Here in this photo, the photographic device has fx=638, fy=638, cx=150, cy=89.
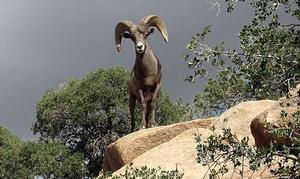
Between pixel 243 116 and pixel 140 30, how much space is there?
5721mm

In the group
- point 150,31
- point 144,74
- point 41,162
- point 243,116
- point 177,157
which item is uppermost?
point 150,31

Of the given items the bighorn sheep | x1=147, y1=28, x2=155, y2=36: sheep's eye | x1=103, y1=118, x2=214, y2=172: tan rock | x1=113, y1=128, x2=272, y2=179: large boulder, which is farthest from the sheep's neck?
x1=113, y1=128, x2=272, y2=179: large boulder

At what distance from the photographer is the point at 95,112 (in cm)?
4584

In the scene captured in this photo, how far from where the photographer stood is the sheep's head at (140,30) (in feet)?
71.2

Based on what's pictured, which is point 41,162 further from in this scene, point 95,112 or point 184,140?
point 184,140

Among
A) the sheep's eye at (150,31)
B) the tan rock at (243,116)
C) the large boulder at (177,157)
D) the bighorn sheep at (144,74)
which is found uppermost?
the sheep's eye at (150,31)

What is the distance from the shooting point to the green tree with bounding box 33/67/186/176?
148 feet

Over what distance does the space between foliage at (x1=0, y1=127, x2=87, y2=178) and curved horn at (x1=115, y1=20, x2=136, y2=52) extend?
19.0m

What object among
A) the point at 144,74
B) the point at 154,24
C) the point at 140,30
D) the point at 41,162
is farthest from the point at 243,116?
the point at 41,162

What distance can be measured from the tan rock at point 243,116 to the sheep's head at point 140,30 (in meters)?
4.70

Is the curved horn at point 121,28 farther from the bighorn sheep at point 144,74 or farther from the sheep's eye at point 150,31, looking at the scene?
the sheep's eye at point 150,31

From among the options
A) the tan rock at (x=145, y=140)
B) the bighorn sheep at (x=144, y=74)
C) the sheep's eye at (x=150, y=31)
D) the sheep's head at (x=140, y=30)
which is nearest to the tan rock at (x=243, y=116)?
the tan rock at (x=145, y=140)

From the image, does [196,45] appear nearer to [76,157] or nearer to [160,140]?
[160,140]

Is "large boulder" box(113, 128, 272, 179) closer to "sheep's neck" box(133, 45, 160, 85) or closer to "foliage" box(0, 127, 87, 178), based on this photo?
"sheep's neck" box(133, 45, 160, 85)
